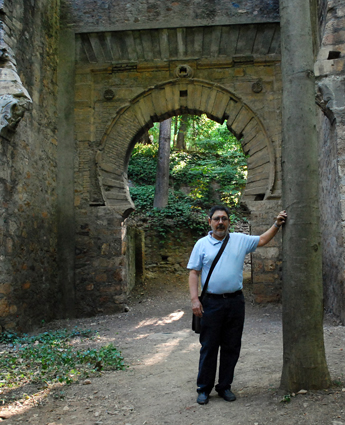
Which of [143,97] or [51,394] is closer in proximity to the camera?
[51,394]

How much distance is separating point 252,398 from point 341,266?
309 cm

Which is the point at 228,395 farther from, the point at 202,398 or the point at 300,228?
the point at 300,228

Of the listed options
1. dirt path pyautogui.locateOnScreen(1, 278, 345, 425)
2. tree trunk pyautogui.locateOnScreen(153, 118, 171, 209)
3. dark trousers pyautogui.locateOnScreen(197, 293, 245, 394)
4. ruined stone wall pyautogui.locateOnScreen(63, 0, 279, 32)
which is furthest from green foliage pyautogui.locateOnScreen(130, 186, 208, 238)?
dark trousers pyautogui.locateOnScreen(197, 293, 245, 394)

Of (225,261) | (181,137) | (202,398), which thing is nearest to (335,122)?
(225,261)

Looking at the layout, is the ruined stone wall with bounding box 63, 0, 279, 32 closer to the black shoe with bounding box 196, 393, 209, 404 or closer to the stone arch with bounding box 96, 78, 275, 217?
the stone arch with bounding box 96, 78, 275, 217

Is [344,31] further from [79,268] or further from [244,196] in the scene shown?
[79,268]

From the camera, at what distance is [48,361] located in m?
4.12

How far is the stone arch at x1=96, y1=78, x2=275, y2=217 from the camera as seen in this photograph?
770cm

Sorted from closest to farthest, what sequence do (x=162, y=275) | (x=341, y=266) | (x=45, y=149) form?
(x=341, y=266) → (x=45, y=149) → (x=162, y=275)

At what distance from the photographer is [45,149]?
23.4 feet

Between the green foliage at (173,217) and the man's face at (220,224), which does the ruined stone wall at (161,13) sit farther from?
the green foliage at (173,217)

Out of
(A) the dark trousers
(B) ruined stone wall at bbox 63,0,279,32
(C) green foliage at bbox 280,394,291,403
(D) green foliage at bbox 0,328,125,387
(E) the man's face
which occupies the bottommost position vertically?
(D) green foliage at bbox 0,328,125,387

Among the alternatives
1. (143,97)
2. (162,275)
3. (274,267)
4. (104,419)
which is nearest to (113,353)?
(104,419)

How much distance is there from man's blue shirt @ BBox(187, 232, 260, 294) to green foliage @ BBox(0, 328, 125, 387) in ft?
5.42
